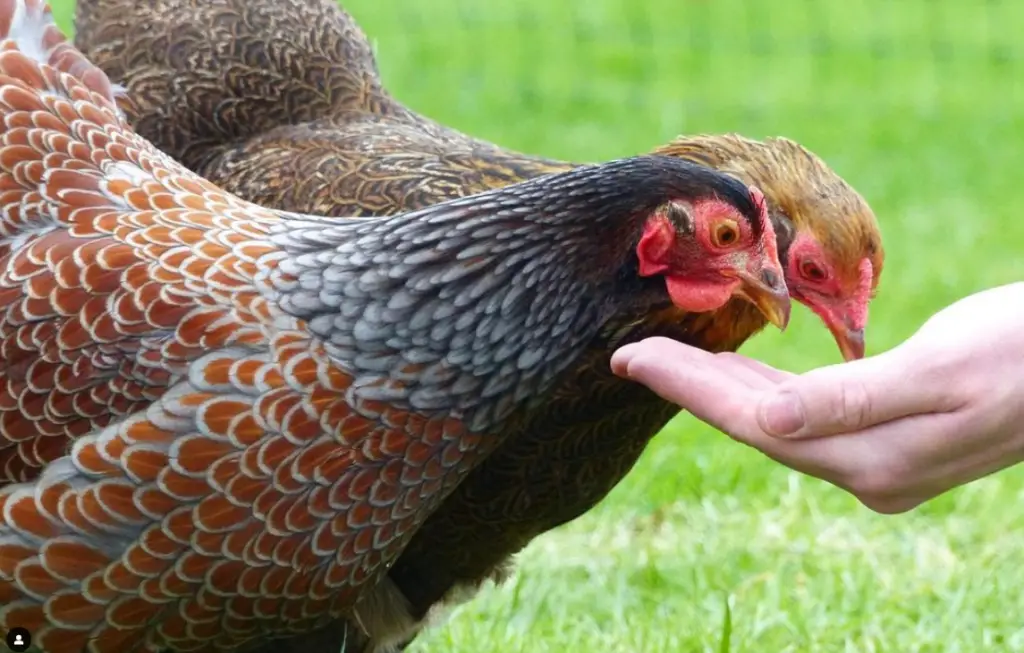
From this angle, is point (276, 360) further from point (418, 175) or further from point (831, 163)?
point (831, 163)

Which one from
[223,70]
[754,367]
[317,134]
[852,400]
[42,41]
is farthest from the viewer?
[223,70]

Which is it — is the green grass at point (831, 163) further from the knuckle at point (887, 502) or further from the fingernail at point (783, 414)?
the fingernail at point (783, 414)

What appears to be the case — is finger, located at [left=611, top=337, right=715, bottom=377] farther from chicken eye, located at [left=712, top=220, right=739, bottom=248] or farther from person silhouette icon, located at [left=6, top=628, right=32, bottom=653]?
person silhouette icon, located at [left=6, top=628, right=32, bottom=653]

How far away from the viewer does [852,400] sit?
232 centimetres

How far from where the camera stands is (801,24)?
11.0m

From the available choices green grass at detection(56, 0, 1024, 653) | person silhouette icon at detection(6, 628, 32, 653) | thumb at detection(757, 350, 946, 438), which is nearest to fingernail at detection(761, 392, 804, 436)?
thumb at detection(757, 350, 946, 438)

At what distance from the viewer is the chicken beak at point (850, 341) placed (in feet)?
11.7

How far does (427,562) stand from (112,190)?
1.09 metres

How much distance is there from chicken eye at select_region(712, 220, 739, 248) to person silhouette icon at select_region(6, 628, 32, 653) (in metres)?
1.45

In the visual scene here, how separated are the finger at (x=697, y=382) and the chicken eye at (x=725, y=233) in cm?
29

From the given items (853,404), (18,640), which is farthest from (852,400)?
(18,640)

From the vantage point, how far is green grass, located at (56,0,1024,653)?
385cm

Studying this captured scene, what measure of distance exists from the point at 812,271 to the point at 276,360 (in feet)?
4.70

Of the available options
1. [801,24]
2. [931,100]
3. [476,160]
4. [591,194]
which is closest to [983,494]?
[476,160]
